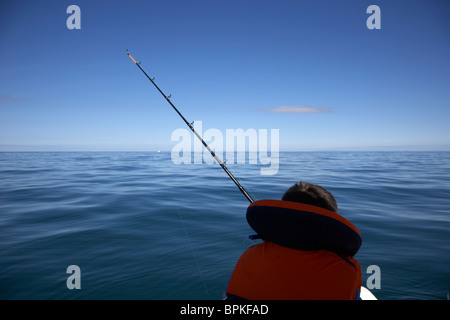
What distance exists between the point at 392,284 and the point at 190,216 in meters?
5.05

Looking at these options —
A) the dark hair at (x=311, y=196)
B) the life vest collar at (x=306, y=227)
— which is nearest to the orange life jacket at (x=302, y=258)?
the life vest collar at (x=306, y=227)

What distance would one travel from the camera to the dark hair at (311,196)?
1.56 metres

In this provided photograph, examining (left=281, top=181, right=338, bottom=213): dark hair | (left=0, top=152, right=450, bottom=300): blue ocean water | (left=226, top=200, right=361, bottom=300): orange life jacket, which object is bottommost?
(left=0, top=152, right=450, bottom=300): blue ocean water

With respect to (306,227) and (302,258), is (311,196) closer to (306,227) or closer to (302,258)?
(306,227)

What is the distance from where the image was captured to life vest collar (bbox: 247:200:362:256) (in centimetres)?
139

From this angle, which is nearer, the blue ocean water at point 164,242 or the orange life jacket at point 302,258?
the orange life jacket at point 302,258

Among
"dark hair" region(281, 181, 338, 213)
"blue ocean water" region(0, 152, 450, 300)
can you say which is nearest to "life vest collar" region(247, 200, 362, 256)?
"dark hair" region(281, 181, 338, 213)

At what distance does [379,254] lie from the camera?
4.74m

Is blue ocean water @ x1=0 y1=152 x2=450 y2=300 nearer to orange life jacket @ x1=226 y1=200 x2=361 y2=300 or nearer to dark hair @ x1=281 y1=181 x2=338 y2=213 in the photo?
orange life jacket @ x1=226 y1=200 x2=361 y2=300

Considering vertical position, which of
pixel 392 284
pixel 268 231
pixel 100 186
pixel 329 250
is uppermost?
pixel 268 231

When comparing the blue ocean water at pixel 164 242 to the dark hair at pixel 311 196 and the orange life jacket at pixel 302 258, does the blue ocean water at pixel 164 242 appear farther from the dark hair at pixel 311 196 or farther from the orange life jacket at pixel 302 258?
the dark hair at pixel 311 196
